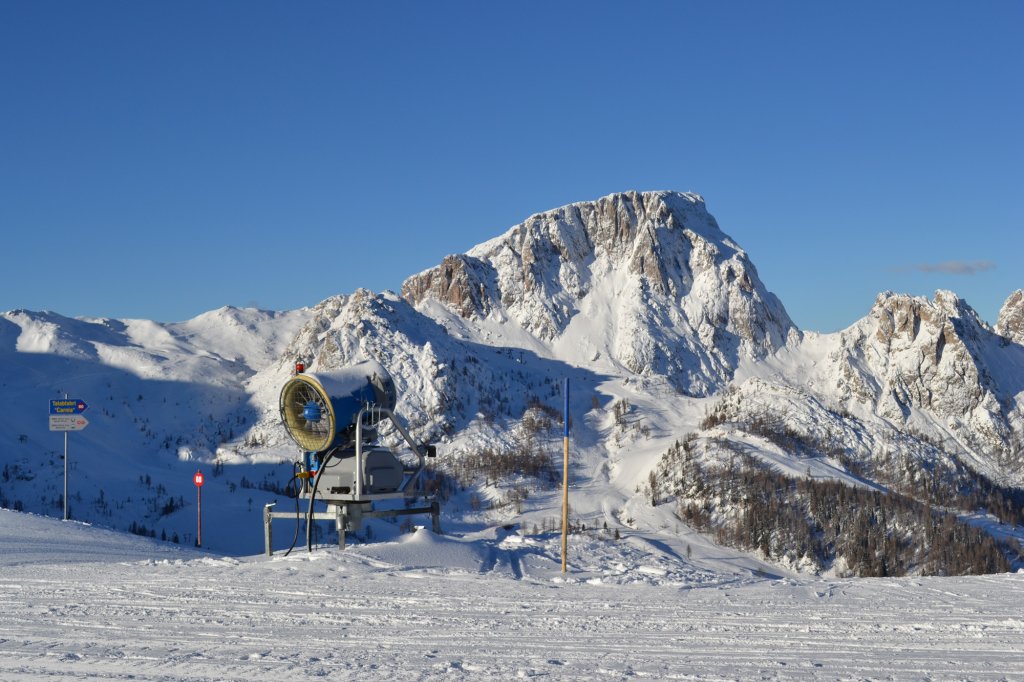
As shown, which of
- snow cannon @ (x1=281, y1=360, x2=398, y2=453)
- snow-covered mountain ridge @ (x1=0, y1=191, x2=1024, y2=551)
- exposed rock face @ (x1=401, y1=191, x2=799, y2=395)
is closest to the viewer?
snow cannon @ (x1=281, y1=360, x2=398, y2=453)

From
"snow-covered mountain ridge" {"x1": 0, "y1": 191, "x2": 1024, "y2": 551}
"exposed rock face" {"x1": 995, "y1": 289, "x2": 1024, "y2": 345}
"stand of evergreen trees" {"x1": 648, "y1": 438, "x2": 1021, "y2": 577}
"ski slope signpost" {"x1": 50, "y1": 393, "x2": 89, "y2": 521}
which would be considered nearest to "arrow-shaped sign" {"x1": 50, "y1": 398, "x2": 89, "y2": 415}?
"ski slope signpost" {"x1": 50, "y1": 393, "x2": 89, "y2": 521}

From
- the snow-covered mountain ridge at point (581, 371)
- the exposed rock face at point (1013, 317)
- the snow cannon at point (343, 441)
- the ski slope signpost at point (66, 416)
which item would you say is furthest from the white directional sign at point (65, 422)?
the exposed rock face at point (1013, 317)

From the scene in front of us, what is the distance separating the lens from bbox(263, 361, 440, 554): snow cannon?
21.5m

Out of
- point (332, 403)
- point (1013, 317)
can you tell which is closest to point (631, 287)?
point (1013, 317)

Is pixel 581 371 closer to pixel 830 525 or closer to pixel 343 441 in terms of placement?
pixel 830 525

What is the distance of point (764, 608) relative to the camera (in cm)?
1568

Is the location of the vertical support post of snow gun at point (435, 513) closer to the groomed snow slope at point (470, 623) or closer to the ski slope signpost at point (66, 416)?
the groomed snow slope at point (470, 623)

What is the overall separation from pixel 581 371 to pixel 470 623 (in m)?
90.3

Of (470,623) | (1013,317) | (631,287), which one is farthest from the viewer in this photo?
(1013,317)

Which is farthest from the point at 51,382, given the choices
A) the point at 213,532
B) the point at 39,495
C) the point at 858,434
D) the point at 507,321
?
the point at 858,434

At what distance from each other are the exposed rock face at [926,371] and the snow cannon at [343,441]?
336 ft

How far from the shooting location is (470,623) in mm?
13719

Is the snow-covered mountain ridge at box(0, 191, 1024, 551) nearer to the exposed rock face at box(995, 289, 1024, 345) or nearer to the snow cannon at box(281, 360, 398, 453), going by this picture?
the exposed rock face at box(995, 289, 1024, 345)

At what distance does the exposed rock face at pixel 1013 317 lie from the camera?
14712cm
